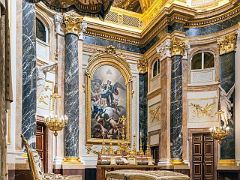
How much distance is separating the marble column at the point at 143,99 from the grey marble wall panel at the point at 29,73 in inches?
299

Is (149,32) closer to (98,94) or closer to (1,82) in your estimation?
(98,94)

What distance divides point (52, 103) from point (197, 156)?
5.88 metres

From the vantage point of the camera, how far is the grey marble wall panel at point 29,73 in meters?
9.77

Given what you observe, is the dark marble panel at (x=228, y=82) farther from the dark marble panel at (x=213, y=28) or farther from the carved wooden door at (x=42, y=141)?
the carved wooden door at (x=42, y=141)

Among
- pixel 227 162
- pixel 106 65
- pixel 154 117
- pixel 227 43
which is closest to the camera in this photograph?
pixel 227 162

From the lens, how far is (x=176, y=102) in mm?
14828

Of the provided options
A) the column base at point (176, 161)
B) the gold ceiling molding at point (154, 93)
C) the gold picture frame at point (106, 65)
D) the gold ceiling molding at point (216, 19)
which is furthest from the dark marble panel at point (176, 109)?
the gold picture frame at point (106, 65)

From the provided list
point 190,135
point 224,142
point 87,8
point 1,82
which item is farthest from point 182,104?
point 1,82

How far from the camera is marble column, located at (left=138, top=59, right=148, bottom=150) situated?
16.9 m

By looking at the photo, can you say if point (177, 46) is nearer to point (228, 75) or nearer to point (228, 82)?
point (228, 75)

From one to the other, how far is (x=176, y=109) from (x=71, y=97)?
12.9 feet

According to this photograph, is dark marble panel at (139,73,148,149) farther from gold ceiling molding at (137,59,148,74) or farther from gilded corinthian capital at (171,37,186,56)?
gilded corinthian capital at (171,37,186,56)

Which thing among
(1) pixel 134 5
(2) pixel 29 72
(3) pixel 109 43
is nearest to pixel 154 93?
(3) pixel 109 43

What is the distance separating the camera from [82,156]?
15.1 m
